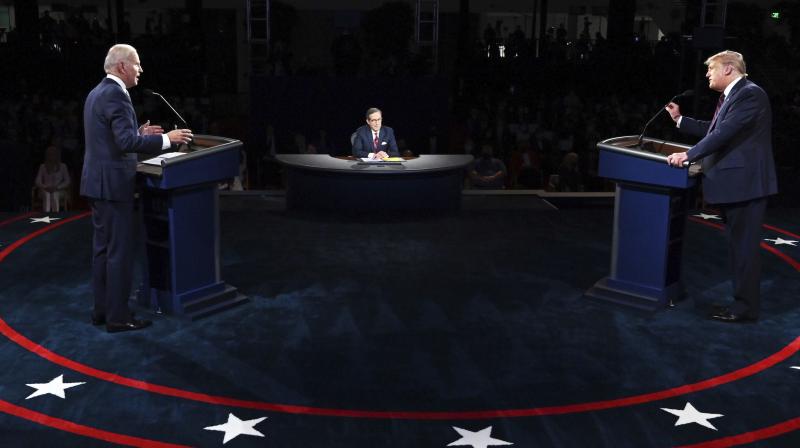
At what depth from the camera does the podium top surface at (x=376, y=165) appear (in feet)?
24.7

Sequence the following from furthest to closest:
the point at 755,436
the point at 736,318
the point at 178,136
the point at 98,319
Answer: the point at 736,318 < the point at 98,319 < the point at 178,136 < the point at 755,436

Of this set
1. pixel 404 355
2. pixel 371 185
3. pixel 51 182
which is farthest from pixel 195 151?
pixel 51 182

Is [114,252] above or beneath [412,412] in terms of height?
above

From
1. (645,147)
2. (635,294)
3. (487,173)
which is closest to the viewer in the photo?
(635,294)

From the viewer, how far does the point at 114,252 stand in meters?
4.56

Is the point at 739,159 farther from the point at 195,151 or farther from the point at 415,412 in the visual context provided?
the point at 195,151

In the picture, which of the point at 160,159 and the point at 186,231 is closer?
the point at 160,159

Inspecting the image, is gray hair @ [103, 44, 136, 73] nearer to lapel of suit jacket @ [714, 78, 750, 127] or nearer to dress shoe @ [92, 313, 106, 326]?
dress shoe @ [92, 313, 106, 326]

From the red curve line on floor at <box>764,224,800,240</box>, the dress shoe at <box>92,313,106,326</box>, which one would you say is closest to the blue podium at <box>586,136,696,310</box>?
the red curve line on floor at <box>764,224,800,240</box>

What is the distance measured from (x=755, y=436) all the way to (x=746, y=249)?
1.51m

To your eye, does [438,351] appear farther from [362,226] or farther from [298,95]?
[298,95]

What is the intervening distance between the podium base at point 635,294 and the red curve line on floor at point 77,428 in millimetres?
2840

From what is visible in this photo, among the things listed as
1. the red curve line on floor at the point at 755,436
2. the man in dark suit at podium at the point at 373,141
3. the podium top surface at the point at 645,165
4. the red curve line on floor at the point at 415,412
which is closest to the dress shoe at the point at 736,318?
the red curve line on floor at the point at 415,412

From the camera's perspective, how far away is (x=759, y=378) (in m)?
4.16
